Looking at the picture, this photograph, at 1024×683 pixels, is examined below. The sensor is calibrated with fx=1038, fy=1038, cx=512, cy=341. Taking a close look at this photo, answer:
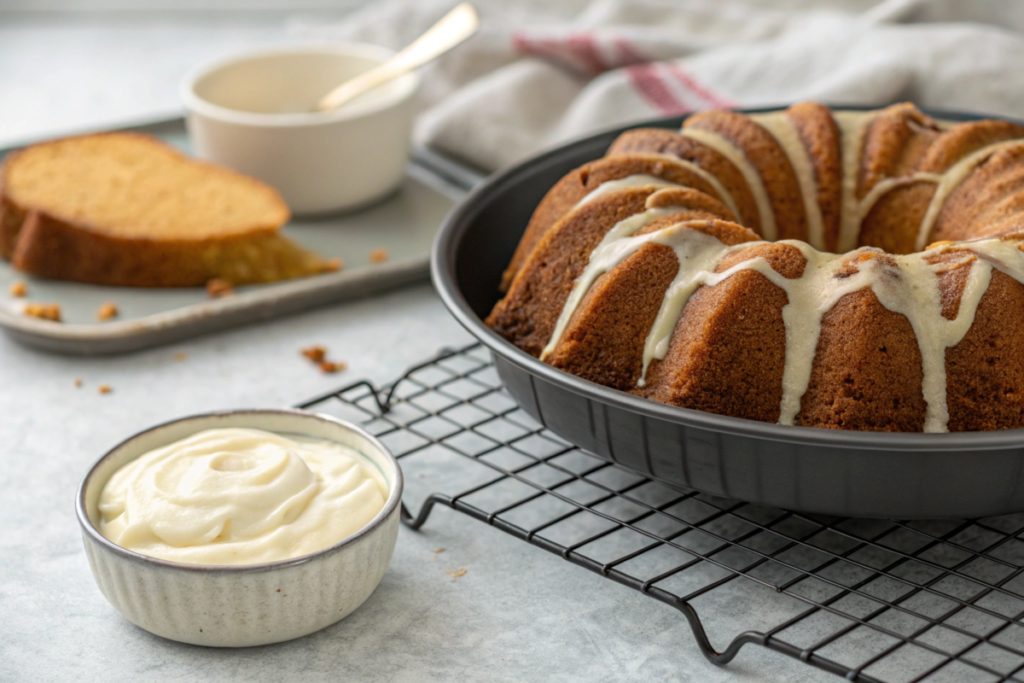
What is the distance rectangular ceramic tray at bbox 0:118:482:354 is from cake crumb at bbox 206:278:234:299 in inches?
0.8

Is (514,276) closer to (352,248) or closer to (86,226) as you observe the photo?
(352,248)

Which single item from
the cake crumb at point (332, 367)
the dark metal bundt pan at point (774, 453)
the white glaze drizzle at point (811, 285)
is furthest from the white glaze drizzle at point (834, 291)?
the cake crumb at point (332, 367)

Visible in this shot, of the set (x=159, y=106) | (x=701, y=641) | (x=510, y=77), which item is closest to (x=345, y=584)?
(x=701, y=641)

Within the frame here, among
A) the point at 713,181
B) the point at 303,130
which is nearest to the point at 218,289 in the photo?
the point at 303,130

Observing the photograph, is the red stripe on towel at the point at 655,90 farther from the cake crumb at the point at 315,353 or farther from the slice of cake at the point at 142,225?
the cake crumb at the point at 315,353

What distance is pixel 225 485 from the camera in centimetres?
123

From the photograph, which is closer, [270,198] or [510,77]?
[270,198]

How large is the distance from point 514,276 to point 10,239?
1.19 meters

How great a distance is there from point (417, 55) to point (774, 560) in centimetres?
169

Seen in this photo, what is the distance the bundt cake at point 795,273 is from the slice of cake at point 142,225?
2.32 ft

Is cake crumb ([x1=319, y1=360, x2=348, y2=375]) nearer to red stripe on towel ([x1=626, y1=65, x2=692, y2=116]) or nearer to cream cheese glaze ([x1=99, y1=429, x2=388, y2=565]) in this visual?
cream cheese glaze ([x1=99, y1=429, x2=388, y2=565])

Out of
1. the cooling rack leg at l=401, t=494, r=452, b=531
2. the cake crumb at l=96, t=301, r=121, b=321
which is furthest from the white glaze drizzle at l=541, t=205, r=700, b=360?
the cake crumb at l=96, t=301, r=121, b=321

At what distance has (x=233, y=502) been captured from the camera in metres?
1.21

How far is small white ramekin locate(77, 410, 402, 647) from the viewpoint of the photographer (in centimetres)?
115
